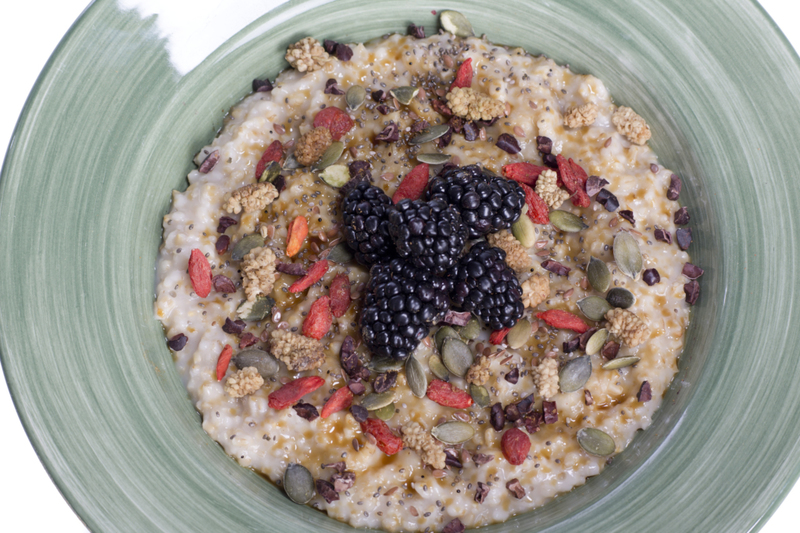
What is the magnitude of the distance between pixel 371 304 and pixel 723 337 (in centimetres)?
165

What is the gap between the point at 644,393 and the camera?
2562 mm

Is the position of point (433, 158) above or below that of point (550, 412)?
above

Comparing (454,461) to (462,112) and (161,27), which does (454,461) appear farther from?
(161,27)

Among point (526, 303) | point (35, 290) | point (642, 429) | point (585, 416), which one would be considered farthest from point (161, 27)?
point (642, 429)

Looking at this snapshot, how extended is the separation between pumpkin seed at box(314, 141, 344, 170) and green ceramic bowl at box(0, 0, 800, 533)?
554 millimetres

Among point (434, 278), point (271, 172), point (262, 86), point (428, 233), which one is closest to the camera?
point (428, 233)

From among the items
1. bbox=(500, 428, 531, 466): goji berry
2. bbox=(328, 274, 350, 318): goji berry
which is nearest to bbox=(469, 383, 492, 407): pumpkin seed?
bbox=(500, 428, 531, 466): goji berry

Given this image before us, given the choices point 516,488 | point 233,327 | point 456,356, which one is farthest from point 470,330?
point 233,327

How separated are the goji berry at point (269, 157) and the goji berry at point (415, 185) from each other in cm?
60

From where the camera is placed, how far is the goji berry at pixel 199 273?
259cm

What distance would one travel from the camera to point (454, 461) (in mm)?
2572

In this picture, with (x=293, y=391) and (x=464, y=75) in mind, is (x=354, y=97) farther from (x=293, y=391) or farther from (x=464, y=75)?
(x=293, y=391)

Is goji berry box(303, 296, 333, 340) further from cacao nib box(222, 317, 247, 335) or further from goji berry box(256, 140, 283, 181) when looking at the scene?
goji berry box(256, 140, 283, 181)

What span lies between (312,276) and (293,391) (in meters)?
0.52
